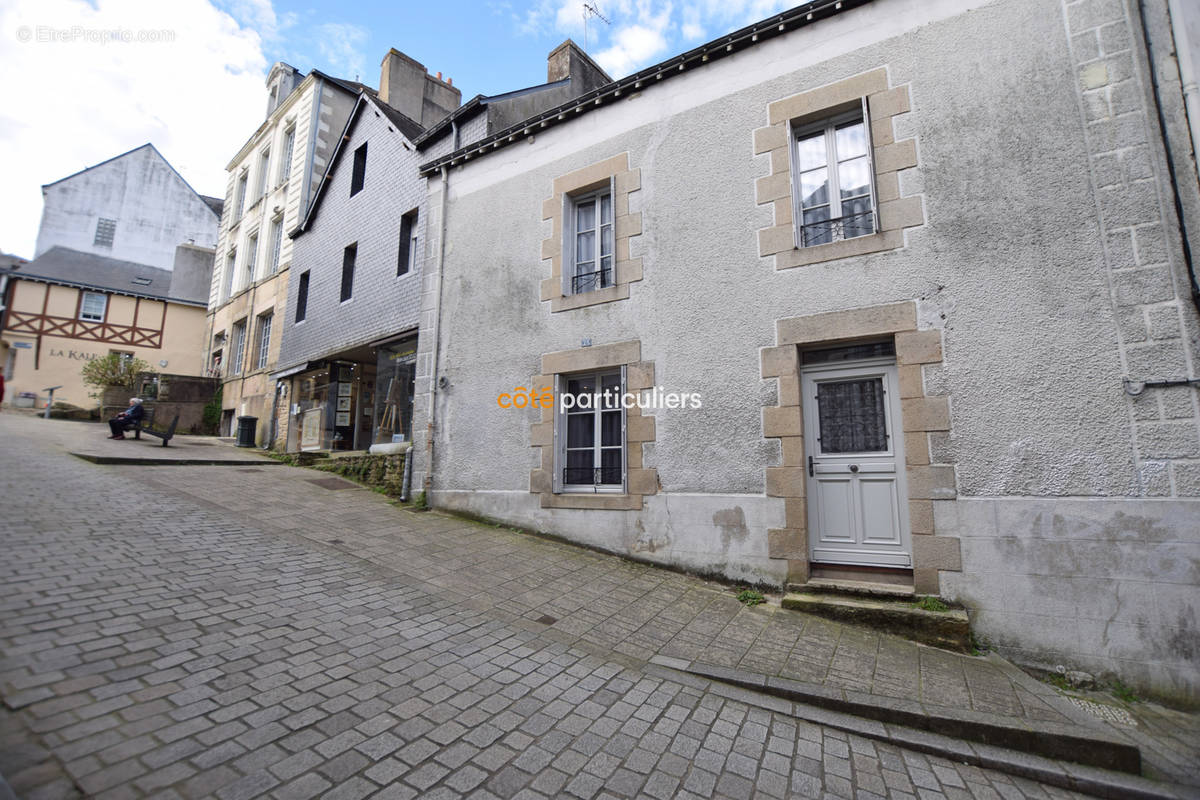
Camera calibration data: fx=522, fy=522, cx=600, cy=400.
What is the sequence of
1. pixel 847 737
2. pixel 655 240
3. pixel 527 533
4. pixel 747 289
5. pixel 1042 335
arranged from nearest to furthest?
pixel 847 737 → pixel 1042 335 → pixel 747 289 → pixel 655 240 → pixel 527 533

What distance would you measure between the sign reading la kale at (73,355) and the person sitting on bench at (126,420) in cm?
1148

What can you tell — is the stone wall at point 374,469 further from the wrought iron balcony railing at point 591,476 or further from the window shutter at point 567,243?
the window shutter at point 567,243

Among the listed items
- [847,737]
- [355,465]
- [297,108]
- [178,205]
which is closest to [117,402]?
[297,108]

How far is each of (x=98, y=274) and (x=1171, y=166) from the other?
31873mm

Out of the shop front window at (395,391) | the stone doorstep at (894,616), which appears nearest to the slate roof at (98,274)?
the shop front window at (395,391)

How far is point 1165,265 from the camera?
3844 mm

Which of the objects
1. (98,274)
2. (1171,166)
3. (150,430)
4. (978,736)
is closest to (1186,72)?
(1171,166)

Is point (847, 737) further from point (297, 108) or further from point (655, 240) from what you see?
point (297, 108)

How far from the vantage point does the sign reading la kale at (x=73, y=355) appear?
19938 mm

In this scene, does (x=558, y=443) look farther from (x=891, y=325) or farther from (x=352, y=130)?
(x=352, y=130)

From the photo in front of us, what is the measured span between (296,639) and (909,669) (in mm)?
4099

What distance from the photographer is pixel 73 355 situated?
2030 centimetres

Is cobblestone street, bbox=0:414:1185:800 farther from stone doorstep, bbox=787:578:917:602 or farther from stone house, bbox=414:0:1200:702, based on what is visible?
stone house, bbox=414:0:1200:702

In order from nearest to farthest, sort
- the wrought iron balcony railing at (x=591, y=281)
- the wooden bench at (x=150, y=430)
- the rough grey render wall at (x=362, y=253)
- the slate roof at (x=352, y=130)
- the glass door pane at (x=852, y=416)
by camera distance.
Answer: the glass door pane at (x=852, y=416) → the wrought iron balcony railing at (x=591, y=281) → the rough grey render wall at (x=362, y=253) → the wooden bench at (x=150, y=430) → the slate roof at (x=352, y=130)
